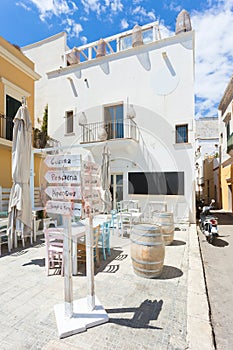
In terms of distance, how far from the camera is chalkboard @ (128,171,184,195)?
9.85 meters

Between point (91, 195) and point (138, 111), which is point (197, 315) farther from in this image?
point (138, 111)

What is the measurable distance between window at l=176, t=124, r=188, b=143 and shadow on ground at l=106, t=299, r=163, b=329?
27.2 feet

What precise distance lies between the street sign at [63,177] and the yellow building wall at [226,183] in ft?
45.9

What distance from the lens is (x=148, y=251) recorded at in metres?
3.50

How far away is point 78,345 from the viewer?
6.81ft

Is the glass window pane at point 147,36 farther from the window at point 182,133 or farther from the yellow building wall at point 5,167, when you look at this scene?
the yellow building wall at point 5,167

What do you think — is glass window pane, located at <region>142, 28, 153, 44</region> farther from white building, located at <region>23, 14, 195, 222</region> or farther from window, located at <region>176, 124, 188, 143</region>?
window, located at <region>176, 124, 188, 143</region>

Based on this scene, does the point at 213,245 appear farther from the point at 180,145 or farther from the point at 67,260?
the point at 67,260

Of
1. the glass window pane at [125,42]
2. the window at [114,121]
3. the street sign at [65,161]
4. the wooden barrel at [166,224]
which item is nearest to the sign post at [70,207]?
the street sign at [65,161]

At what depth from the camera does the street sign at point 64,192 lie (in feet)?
7.41

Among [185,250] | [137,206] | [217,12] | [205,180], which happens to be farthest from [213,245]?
[205,180]

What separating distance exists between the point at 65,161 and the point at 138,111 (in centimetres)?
911

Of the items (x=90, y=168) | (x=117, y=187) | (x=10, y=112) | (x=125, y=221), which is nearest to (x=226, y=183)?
(x=117, y=187)

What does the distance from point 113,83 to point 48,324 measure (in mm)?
11389
